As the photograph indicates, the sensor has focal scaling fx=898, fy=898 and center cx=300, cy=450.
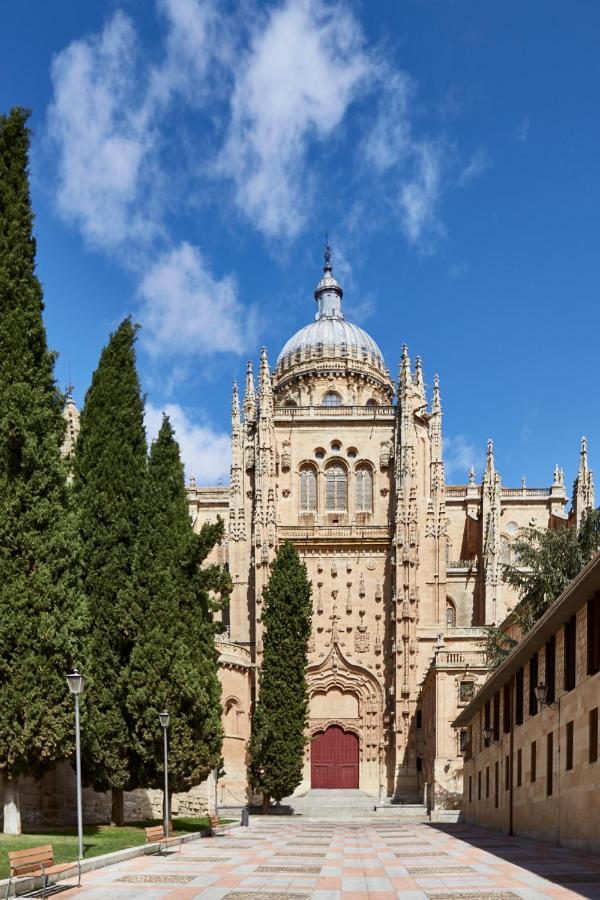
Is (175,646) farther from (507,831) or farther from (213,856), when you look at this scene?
(507,831)

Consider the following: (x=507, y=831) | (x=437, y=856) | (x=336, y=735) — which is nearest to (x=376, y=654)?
(x=336, y=735)

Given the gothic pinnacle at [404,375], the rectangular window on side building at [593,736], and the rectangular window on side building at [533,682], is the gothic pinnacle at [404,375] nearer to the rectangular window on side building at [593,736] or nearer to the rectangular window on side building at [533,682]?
the rectangular window on side building at [533,682]

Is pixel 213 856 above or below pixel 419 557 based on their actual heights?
below

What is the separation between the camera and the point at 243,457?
55656 mm

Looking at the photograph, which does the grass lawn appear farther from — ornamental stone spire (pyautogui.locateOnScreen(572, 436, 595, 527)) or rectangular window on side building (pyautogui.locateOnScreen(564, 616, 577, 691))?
ornamental stone spire (pyautogui.locateOnScreen(572, 436, 595, 527))

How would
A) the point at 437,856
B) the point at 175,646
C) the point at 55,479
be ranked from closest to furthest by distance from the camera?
the point at 437,856 → the point at 55,479 → the point at 175,646

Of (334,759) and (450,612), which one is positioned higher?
(450,612)

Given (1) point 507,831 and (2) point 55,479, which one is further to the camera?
(1) point 507,831

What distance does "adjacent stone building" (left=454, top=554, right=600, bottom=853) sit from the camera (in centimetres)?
1794

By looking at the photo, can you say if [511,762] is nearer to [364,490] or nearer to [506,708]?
[506,708]

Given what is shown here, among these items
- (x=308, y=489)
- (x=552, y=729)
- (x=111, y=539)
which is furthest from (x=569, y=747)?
(x=308, y=489)

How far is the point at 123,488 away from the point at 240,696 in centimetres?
2558

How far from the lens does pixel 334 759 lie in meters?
51.4

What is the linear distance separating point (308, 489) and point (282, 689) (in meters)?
16.9
